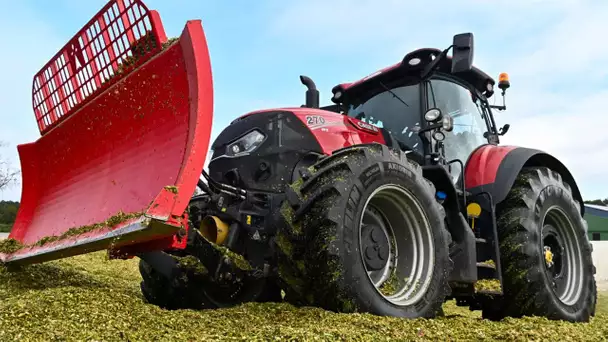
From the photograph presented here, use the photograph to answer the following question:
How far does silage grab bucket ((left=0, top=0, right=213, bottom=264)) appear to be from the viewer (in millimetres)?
2582

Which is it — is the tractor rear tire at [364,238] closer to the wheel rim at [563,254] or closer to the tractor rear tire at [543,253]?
the tractor rear tire at [543,253]

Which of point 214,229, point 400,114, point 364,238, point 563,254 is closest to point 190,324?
point 214,229

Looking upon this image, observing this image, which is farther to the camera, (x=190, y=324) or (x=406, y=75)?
(x=406, y=75)

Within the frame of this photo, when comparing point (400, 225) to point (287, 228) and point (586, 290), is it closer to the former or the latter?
point (287, 228)

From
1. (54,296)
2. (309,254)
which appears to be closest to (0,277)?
(54,296)

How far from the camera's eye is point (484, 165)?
15.3ft

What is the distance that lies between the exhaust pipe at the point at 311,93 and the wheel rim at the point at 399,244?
1724 millimetres

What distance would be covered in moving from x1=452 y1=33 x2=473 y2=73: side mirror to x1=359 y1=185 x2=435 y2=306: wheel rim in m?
1.11

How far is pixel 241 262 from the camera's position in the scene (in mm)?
3203

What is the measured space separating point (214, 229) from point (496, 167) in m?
2.55

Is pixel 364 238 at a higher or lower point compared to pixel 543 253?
higher

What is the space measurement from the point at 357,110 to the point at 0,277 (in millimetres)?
3065

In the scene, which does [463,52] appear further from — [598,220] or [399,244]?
[598,220]

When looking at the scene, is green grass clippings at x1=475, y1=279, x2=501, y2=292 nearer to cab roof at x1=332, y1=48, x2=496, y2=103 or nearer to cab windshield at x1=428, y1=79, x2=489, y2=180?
cab windshield at x1=428, y1=79, x2=489, y2=180
